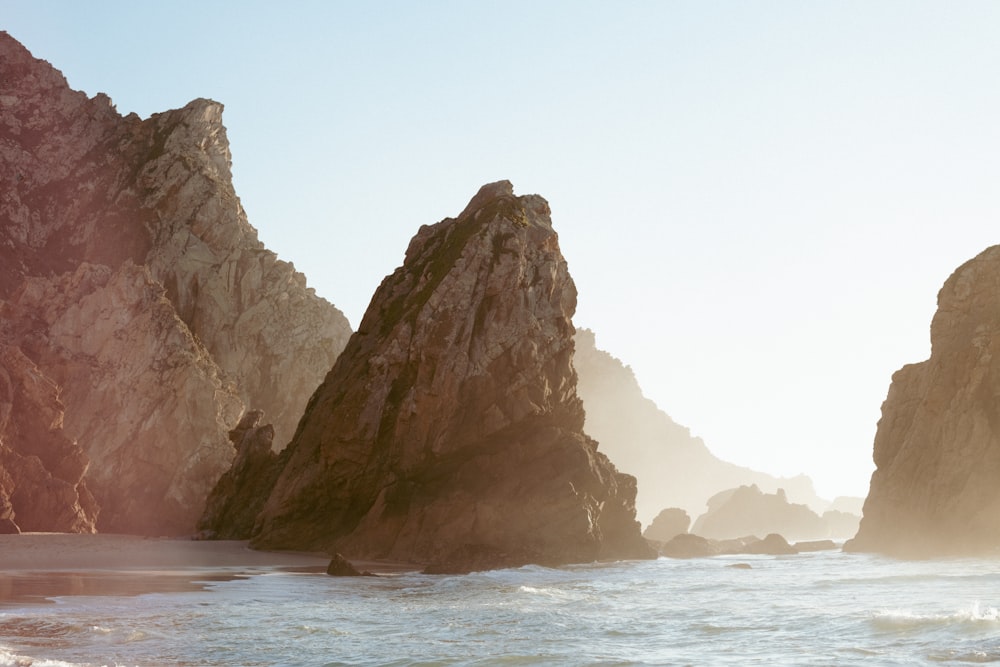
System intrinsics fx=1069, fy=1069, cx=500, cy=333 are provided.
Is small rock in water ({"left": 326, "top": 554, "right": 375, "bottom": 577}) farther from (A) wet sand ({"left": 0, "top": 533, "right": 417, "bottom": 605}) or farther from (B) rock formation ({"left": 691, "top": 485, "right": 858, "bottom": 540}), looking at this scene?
(B) rock formation ({"left": 691, "top": 485, "right": 858, "bottom": 540})

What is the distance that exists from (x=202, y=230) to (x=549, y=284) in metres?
41.6

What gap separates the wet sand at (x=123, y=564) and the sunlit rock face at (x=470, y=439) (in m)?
3.03

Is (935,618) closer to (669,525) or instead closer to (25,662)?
(25,662)

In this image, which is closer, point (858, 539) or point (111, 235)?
point (858, 539)

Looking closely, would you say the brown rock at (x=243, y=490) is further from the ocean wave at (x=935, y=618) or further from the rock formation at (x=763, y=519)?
the rock formation at (x=763, y=519)

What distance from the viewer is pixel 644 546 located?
58719 millimetres

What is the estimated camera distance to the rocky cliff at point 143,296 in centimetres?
7019

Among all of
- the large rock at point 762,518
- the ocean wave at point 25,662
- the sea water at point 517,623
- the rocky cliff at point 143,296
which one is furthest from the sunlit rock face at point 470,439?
the large rock at point 762,518

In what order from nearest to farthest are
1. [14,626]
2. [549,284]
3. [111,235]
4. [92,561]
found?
[14,626] → [92,561] → [549,284] → [111,235]

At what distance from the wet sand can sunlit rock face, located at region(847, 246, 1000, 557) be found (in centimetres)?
2838

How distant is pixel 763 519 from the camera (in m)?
146

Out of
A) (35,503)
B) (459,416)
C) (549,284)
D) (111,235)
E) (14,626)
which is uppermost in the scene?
(111,235)

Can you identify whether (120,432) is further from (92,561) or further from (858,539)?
(858,539)

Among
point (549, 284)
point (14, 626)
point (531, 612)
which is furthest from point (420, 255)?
point (14, 626)
